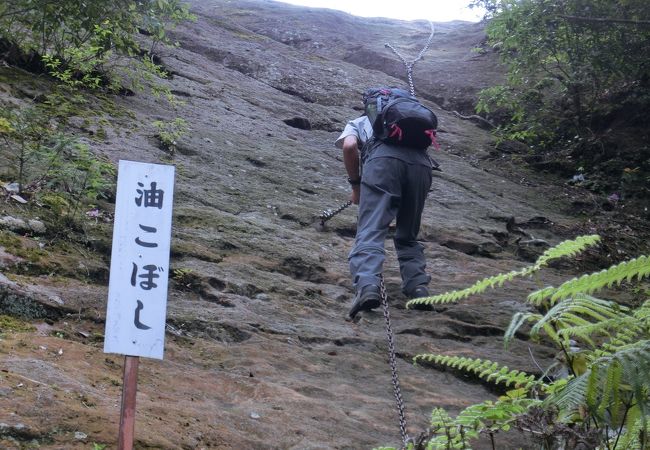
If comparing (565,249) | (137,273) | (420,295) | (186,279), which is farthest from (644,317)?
(420,295)

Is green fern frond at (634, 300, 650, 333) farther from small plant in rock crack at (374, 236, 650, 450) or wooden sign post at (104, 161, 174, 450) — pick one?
wooden sign post at (104, 161, 174, 450)

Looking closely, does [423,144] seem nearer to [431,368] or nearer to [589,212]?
[431,368]

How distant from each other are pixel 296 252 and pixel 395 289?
2.89 ft

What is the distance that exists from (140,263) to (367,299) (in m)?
2.56

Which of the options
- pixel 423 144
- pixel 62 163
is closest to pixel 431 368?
pixel 423 144

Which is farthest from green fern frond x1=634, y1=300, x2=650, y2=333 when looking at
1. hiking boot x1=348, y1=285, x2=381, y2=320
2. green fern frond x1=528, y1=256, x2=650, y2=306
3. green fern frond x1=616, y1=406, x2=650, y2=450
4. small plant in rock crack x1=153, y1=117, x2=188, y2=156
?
small plant in rock crack x1=153, y1=117, x2=188, y2=156

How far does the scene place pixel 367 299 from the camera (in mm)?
5125

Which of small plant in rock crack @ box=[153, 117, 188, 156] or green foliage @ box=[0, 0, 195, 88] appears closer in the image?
green foliage @ box=[0, 0, 195, 88]

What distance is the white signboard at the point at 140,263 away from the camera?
268cm

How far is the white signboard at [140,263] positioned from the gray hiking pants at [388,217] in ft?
8.19

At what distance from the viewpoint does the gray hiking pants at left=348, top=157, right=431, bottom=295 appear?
5336 millimetres

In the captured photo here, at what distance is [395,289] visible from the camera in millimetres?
6117

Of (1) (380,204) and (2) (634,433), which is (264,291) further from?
(2) (634,433)

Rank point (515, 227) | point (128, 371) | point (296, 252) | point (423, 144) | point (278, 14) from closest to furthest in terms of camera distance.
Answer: point (128, 371)
point (423, 144)
point (296, 252)
point (515, 227)
point (278, 14)
